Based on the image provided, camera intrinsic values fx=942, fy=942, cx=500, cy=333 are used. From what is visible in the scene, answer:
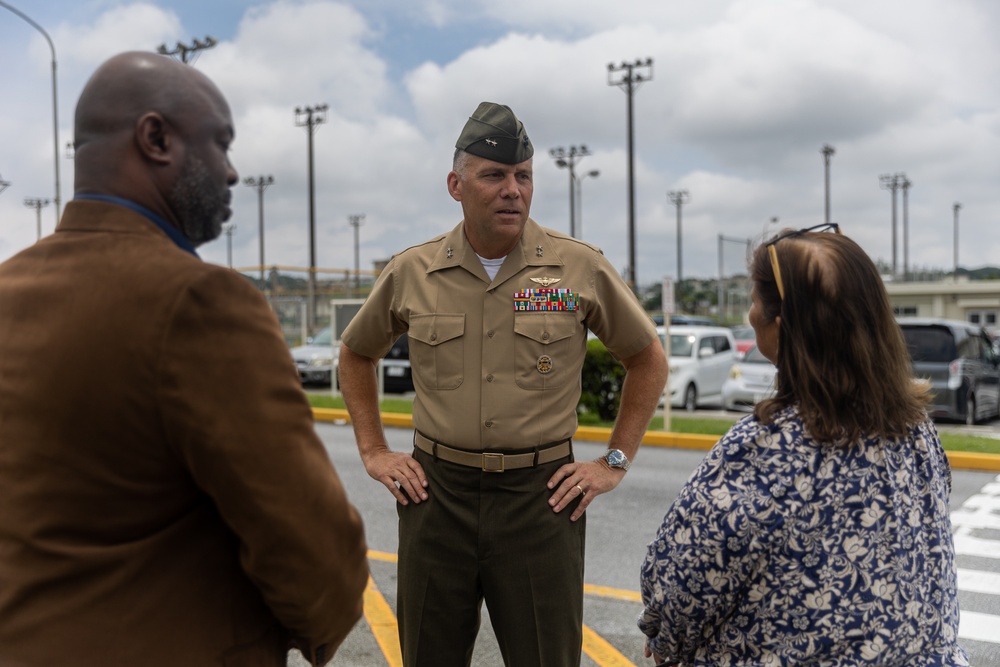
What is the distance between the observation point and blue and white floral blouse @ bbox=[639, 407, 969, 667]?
1.80 m

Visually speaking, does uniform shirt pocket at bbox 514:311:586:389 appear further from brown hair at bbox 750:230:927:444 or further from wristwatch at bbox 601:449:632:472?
brown hair at bbox 750:230:927:444

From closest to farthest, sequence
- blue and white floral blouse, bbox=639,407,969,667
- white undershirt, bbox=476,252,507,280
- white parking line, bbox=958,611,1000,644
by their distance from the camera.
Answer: blue and white floral blouse, bbox=639,407,969,667 → white undershirt, bbox=476,252,507,280 → white parking line, bbox=958,611,1000,644

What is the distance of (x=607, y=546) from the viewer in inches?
257

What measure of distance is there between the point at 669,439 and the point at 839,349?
33.4 ft

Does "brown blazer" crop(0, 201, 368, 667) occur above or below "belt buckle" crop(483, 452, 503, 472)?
above

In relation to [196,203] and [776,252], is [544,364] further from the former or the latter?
[196,203]

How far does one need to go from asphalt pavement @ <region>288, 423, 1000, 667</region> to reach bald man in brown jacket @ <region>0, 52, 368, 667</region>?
2.96 m

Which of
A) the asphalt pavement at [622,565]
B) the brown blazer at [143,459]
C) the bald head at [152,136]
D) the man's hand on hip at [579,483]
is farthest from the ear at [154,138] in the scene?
the asphalt pavement at [622,565]

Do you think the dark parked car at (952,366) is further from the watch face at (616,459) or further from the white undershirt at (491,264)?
the white undershirt at (491,264)

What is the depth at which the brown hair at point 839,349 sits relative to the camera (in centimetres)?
183

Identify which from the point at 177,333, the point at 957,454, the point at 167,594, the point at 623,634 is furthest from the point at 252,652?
the point at 957,454

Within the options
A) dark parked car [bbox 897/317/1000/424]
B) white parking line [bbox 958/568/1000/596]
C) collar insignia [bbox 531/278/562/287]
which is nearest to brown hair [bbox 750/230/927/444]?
collar insignia [bbox 531/278/562/287]

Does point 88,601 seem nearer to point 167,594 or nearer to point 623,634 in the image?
point 167,594

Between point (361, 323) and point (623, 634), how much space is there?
7.70ft
